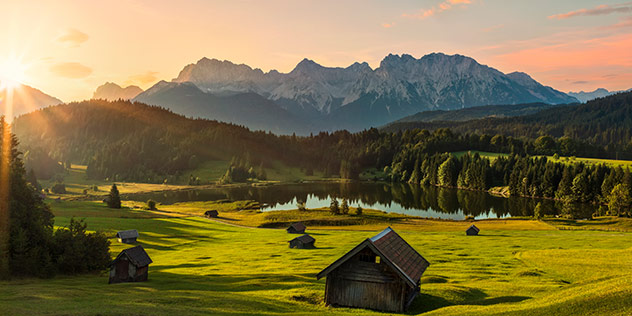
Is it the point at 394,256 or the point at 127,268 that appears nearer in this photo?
the point at 394,256

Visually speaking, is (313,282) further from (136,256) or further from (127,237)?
(127,237)

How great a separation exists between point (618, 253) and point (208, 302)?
53409 millimetres

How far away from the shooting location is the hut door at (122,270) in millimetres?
45531

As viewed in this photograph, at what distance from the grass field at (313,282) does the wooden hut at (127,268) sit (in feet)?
6.51

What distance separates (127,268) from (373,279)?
29882mm

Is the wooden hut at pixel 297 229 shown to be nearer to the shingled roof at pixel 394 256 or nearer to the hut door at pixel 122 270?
the hut door at pixel 122 270

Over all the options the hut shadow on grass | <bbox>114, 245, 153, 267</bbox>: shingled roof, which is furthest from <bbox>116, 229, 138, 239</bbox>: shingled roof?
the hut shadow on grass

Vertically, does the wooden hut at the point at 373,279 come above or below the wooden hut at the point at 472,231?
above

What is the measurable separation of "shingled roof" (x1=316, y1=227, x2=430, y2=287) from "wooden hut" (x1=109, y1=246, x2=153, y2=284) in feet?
78.9

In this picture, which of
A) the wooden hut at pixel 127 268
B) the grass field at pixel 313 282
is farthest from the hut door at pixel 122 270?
the grass field at pixel 313 282

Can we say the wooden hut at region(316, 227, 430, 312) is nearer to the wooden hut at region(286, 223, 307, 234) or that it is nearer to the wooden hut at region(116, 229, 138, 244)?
the wooden hut at region(116, 229, 138, 244)

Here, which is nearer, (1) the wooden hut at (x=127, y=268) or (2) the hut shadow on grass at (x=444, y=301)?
(2) the hut shadow on grass at (x=444, y=301)

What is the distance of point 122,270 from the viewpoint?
45.8m

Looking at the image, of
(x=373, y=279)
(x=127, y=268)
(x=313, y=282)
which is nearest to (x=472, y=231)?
(x=313, y=282)
